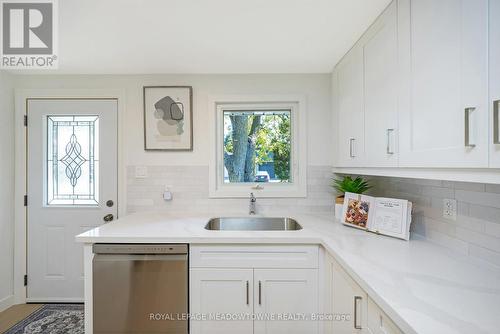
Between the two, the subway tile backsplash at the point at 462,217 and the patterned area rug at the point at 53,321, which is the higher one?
the subway tile backsplash at the point at 462,217

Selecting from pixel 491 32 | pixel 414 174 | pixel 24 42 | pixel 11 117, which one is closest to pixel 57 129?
pixel 11 117

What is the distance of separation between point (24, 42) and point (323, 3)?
206 centimetres

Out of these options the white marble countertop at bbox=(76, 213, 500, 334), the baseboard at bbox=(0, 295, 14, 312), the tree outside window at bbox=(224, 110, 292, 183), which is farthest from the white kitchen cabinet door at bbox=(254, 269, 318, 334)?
the baseboard at bbox=(0, 295, 14, 312)

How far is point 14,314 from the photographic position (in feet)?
7.27

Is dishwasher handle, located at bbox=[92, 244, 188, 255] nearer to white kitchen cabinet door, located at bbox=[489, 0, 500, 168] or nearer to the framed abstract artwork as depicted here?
the framed abstract artwork

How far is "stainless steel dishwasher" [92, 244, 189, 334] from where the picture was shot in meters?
1.59

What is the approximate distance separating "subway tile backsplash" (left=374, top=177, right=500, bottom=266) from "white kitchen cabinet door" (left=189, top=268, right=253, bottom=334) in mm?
1119

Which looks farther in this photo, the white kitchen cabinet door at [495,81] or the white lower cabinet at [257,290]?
the white lower cabinet at [257,290]

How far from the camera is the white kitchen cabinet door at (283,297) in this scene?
1595mm

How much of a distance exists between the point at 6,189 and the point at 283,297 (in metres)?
2.64

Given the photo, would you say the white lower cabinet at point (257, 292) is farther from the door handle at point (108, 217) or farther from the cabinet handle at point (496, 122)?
the door handle at point (108, 217)

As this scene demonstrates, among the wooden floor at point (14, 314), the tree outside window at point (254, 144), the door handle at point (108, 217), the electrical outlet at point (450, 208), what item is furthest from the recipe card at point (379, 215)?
the wooden floor at point (14, 314)

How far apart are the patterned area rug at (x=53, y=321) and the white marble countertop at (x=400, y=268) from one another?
38.8 inches

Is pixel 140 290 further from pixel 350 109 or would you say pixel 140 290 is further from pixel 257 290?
pixel 350 109
